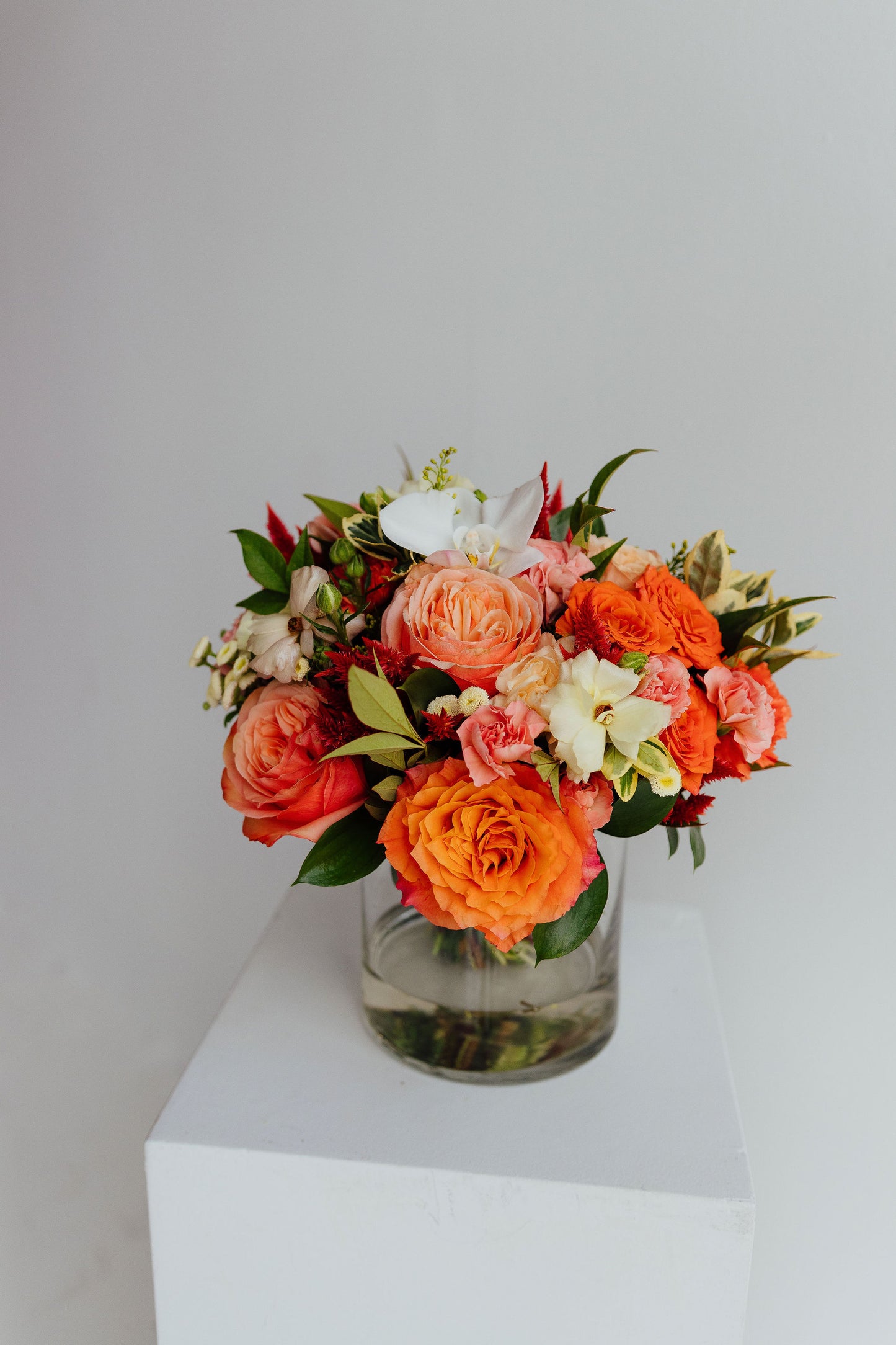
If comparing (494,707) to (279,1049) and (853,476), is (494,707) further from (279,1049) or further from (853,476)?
(853,476)

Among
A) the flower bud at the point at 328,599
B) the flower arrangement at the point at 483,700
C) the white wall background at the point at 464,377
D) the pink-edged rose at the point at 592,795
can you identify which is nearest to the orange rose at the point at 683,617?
the flower arrangement at the point at 483,700

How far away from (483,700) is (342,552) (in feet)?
0.50

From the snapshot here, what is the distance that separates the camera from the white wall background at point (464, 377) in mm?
1031

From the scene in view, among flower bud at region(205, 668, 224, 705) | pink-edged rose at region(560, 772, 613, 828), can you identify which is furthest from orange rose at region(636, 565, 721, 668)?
flower bud at region(205, 668, 224, 705)

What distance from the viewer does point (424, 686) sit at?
63cm

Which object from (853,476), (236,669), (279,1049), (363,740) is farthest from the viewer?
(853,476)

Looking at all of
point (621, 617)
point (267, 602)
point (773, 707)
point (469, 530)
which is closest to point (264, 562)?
point (267, 602)

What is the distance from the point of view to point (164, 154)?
45.3 inches

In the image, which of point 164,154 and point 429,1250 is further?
point 164,154

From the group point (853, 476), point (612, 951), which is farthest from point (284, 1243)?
point (853, 476)

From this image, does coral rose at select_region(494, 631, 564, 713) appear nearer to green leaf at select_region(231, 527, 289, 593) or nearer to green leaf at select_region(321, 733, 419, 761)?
green leaf at select_region(321, 733, 419, 761)

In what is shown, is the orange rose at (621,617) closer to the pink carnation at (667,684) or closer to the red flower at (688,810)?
the pink carnation at (667,684)

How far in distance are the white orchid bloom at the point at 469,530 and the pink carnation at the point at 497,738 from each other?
0.10 metres

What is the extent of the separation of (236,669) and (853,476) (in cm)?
71
